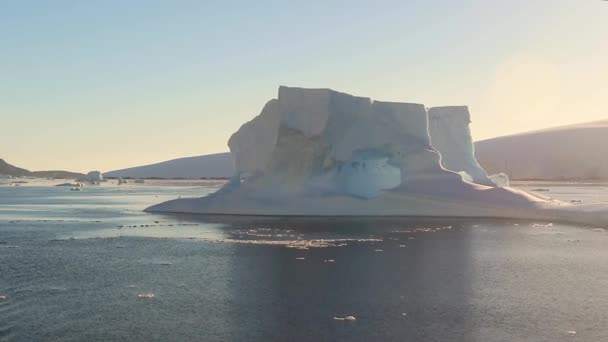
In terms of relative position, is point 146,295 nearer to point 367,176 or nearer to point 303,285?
point 303,285

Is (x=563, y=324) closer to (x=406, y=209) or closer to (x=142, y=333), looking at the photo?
(x=142, y=333)

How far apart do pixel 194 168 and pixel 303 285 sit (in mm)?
97192

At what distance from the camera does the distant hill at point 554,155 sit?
240 ft

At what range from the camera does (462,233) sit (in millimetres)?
15781

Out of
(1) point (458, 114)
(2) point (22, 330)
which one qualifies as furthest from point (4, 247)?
(1) point (458, 114)

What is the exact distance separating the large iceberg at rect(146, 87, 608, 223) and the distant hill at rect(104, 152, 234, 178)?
240 feet

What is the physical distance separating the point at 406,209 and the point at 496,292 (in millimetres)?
11597

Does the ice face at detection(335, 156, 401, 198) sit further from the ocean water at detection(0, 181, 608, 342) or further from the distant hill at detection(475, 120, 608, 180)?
the distant hill at detection(475, 120, 608, 180)

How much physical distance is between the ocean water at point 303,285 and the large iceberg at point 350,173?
13.4 ft

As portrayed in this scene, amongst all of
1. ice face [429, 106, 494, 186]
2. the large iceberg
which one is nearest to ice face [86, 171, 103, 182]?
the large iceberg

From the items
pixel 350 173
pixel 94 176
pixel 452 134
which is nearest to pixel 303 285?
pixel 350 173

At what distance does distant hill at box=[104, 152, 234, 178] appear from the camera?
99125 millimetres

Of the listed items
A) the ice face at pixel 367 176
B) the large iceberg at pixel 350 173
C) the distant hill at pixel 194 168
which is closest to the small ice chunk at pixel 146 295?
the large iceberg at pixel 350 173

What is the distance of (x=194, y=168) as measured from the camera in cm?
10456
